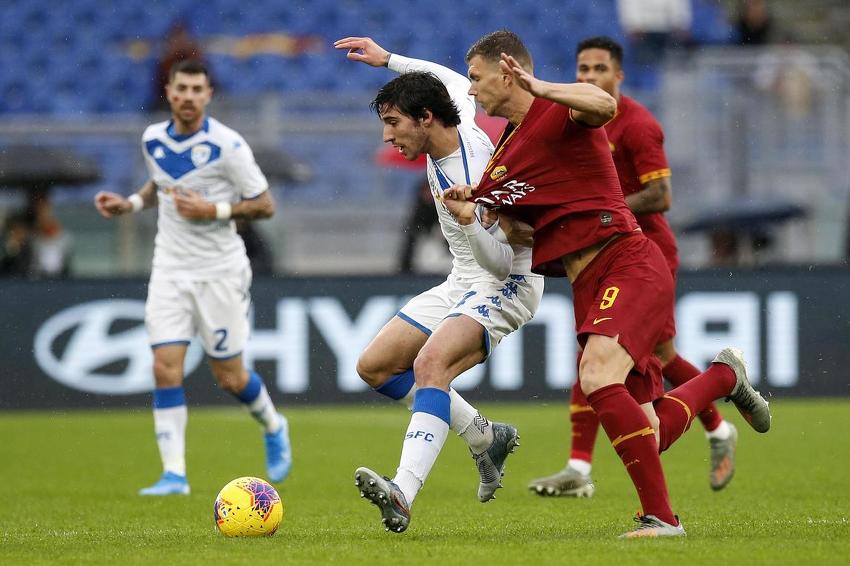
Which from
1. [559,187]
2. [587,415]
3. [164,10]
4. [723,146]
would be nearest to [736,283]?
[723,146]

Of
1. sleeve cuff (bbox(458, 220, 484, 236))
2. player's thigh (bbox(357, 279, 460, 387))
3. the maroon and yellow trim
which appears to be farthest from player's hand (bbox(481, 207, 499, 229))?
the maroon and yellow trim

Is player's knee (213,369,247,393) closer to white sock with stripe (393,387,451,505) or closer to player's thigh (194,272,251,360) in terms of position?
player's thigh (194,272,251,360)

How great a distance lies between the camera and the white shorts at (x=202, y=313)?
28.0 ft

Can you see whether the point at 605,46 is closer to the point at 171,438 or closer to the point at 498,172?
the point at 498,172

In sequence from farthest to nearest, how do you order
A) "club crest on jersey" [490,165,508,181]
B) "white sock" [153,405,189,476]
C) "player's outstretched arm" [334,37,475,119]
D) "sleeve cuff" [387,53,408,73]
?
"white sock" [153,405,189,476], "sleeve cuff" [387,53,408,73], "player's outstretched arm" [334,37,475,119], "club crest on jersey" [490,165,508,181]

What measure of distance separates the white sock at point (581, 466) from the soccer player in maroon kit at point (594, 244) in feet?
5.33

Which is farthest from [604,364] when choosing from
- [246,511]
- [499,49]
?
[246,511]

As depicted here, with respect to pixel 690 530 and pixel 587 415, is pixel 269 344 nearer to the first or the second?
pixel 587 415

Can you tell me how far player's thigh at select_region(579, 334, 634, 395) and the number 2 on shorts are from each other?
131mm

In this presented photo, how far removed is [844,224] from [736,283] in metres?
2.05

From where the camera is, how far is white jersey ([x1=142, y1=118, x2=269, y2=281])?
28.3 feet

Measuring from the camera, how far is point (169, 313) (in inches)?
337

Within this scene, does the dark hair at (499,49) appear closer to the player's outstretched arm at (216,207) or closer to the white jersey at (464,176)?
the white jersey at (464,176)

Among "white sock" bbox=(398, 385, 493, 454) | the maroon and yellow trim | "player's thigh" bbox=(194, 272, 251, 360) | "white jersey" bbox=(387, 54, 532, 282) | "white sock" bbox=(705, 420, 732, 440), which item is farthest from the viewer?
"player's thigh" bbox=(194, 272, 251, 360)
